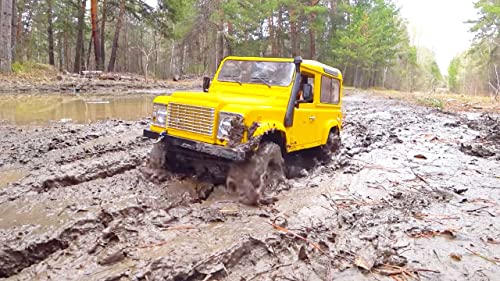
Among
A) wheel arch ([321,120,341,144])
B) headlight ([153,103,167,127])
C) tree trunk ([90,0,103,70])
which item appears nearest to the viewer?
headlight ([153,103,167,127])

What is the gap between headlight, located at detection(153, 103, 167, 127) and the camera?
5141mm

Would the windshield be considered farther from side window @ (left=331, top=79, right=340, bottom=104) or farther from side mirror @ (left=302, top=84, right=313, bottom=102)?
side window @ (left=331, top=79, right=340, bottom=104)

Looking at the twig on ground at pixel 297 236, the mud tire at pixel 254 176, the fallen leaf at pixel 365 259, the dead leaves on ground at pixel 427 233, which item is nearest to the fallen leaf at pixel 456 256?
the dead leaves on ground at pixel 427 233

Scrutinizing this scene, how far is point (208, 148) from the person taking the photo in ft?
14.7

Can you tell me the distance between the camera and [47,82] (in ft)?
61.4

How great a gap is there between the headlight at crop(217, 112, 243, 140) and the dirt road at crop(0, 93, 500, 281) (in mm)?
826

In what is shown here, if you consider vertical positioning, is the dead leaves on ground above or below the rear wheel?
below

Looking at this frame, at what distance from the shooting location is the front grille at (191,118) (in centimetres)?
458

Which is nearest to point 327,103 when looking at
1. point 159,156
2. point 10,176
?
point 159,156

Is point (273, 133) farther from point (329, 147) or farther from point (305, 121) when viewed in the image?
point (329, 147)

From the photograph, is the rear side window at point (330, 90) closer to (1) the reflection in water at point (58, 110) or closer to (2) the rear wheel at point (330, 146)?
(2) the rear wheel at point (330, 146)

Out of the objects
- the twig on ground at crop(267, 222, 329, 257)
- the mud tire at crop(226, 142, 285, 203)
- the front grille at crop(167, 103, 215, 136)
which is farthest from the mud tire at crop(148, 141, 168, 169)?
the twig on ground at crop(267, 222, 329, 257)

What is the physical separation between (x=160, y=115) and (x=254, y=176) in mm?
1700

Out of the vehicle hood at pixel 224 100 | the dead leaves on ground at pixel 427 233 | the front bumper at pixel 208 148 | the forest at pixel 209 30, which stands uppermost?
the forest at pixel 209 30
